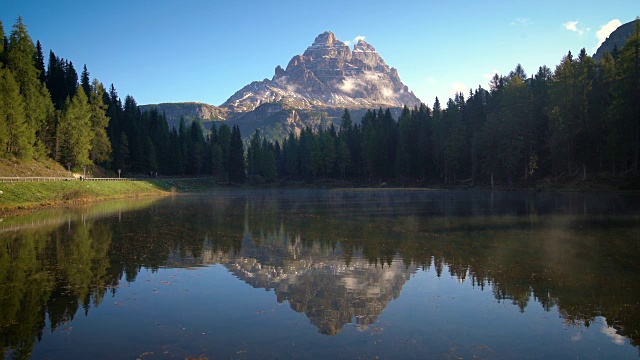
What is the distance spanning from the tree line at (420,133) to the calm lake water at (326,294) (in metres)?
43.3

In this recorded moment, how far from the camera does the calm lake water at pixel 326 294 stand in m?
9.31

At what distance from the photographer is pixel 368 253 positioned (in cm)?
1994

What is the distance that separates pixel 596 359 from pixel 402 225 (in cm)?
2153

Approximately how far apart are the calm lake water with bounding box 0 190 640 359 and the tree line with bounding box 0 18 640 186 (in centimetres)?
4331

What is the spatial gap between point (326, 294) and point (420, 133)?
104 meters

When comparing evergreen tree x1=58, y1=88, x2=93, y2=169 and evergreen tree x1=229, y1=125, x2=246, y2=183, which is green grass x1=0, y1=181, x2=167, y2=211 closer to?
evergreen tree x1=58, y1=88, x2=93, y2=169

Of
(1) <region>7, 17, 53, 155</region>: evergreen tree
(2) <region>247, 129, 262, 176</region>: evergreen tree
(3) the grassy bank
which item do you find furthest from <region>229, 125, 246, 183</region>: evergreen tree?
(1) <region>7, 17, 53, 155</region>: evergreen tree

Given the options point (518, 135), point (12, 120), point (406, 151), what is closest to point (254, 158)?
point (406, 151)

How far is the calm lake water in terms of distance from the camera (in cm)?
931

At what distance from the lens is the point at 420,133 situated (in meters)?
113

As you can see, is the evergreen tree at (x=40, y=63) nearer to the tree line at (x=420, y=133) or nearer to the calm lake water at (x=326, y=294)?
the tree line at (x=420, y=133)

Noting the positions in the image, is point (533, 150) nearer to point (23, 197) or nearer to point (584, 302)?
point (584, 302)

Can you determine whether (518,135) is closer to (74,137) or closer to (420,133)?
(420,133)

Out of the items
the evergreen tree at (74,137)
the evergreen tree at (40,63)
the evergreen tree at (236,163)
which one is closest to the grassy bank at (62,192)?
the evergreen tree at (74,137)
